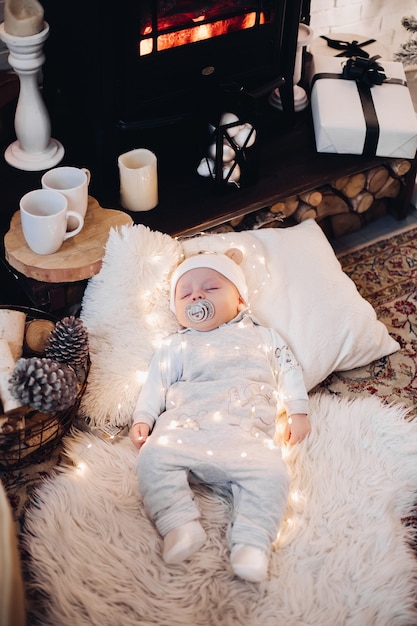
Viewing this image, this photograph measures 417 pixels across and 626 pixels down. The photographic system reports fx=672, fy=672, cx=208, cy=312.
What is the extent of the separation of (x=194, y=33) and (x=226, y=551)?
1.29 meters

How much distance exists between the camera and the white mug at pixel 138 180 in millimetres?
1725

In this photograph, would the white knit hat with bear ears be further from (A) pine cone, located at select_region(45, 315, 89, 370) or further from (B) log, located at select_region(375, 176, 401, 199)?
(B) log, located at select_region(375, 176, 401, 199)

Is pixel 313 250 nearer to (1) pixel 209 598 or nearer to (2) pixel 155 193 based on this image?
(2) pixel 155 193

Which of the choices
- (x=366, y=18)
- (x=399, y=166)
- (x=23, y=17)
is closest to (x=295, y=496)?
(x=399, y=166)

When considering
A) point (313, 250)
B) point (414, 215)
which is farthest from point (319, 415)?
point (414, 215)

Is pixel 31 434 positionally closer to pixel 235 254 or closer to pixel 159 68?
pixel 235 254

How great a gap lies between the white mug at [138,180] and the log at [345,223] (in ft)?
2.13

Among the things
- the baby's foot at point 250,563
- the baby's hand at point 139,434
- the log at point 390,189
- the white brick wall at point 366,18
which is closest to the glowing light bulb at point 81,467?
the baby's hand at point 139,434

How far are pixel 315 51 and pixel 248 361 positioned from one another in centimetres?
133

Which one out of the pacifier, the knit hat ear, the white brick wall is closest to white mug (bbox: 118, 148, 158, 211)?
the knit hat ear

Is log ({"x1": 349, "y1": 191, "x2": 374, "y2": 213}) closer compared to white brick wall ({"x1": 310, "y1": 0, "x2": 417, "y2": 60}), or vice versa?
log ({"x1": 349, "y1": 191, "x2": 374, "y2": 213})

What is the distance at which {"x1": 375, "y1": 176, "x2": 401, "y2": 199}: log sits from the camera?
215 centimetres

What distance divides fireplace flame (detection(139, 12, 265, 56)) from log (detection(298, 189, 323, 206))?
492mm

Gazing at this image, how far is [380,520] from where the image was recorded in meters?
1.39
